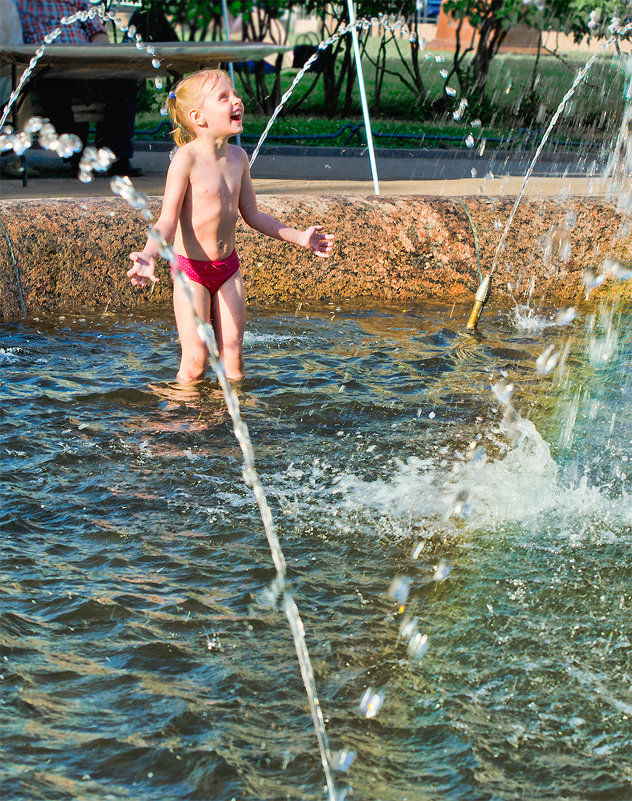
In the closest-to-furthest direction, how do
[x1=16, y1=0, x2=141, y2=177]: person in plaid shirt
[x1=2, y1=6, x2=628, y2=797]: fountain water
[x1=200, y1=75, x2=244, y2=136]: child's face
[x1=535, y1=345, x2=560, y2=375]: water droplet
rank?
[x1=2, y1=6, x2=628, y2=797]: fountain water → [x1=200, y1=75, x2=244, y2=136]: child's face → [x1=535, y1=345, x2=560, y2=375]: water droplet → [x1=16, y1=0, x2=141, y2=177]: person in plaid shirt

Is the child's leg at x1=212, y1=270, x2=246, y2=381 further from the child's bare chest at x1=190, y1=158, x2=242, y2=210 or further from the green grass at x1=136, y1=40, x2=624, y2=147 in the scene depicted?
the green grass at x1=136, y1=40, x2=624, y2=147

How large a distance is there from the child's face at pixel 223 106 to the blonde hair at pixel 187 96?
2cm

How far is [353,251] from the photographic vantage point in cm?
496

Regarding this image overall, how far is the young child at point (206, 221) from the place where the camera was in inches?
143

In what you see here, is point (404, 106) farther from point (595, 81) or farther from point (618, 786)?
point (618, 786)

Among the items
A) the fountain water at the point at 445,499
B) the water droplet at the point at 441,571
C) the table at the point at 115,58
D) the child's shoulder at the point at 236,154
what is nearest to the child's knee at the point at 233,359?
the fountain water at the point at 445,499

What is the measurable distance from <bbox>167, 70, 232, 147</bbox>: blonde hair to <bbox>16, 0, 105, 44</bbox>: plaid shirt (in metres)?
3.72

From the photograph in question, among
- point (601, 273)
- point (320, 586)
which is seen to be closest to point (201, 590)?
point (320, 586)

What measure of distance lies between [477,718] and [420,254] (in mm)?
3422

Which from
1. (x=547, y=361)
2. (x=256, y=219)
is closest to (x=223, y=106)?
(x=256, y=219)

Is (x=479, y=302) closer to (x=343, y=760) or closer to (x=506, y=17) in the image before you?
(x=343, y=760)

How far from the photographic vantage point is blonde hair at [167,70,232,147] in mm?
3578

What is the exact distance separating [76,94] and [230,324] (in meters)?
3.90

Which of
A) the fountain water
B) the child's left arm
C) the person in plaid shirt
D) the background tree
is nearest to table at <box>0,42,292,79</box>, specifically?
the person in plaid shirt
